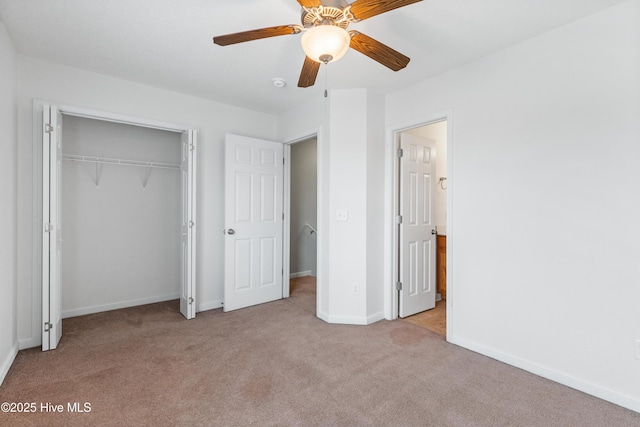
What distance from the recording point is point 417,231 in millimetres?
3557

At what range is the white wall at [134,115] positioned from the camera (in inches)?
106

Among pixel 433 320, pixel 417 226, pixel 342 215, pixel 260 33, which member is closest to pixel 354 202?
pixel 342 215

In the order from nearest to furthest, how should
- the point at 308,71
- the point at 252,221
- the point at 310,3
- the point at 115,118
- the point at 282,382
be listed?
1. the point at 310,3
2. the point at 308,71
3. the point at 282,382
4. the point at 115,118
5. the point at 252,221

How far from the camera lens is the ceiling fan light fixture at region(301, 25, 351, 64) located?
1.51m

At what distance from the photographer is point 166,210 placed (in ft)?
13.5

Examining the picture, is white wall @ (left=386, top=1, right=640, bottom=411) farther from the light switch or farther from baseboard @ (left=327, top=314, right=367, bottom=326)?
the light switch

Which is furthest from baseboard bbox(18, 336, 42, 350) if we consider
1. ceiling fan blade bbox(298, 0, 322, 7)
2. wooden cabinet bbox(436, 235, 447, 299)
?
→ wooden cabinet bbox(436, 235, 447, 299)

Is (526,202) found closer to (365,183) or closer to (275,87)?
(365,183)

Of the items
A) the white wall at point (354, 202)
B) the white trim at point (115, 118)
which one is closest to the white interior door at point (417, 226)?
the white wall at point (354, 202)

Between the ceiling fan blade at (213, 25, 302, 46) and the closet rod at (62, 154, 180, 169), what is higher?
the ceiling fan blade at (213, 25, 302, 46)

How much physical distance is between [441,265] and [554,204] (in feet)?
6.55

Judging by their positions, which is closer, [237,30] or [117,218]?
[237,30]

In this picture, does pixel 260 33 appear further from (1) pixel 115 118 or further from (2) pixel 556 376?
(2) pixel 556 376

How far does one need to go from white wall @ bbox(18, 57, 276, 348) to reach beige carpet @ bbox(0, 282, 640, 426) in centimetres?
58
